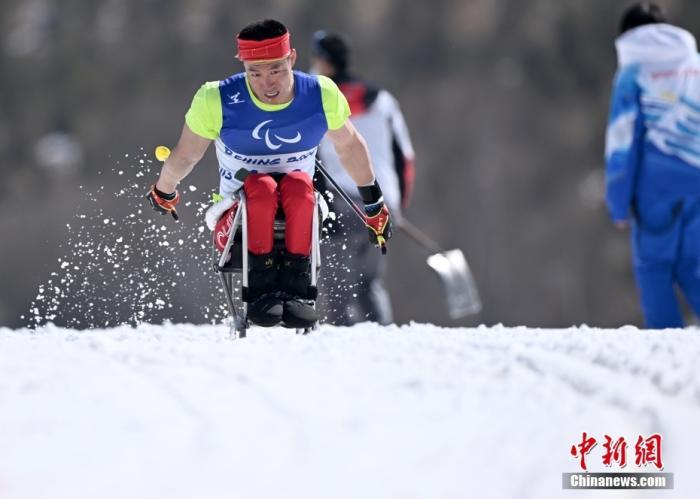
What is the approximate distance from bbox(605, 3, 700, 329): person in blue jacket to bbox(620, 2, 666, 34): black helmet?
14 centimetres

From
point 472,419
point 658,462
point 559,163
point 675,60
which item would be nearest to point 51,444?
point 472,419

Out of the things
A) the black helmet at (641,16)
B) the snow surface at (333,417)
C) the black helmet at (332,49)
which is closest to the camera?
the snow surface at (333,417)

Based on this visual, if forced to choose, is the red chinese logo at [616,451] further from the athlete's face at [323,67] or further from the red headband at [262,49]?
the athlete's face at [323,67]

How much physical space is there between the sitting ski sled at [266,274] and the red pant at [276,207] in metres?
0.03

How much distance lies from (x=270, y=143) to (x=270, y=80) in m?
0.26

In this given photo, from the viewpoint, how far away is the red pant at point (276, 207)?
16.4 feet

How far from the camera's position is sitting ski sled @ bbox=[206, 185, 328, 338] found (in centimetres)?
503

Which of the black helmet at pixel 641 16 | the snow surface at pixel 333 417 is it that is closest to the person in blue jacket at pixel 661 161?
the black helmet at pixel 641 16

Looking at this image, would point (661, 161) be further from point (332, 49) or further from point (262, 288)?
point (262, 288)

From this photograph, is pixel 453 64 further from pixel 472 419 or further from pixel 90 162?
pixel 472 419

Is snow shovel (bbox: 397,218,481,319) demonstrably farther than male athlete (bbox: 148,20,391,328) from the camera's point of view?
Yes

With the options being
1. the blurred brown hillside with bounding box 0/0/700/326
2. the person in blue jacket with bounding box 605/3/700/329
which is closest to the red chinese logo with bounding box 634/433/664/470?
the person in blue jacket with bounding box 605/3/700/329

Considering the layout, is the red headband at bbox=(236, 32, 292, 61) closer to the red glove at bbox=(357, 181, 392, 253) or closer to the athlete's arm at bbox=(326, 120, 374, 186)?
the athlete's arm at bbox=(326, 120, 374, 186)

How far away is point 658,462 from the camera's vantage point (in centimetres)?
344
